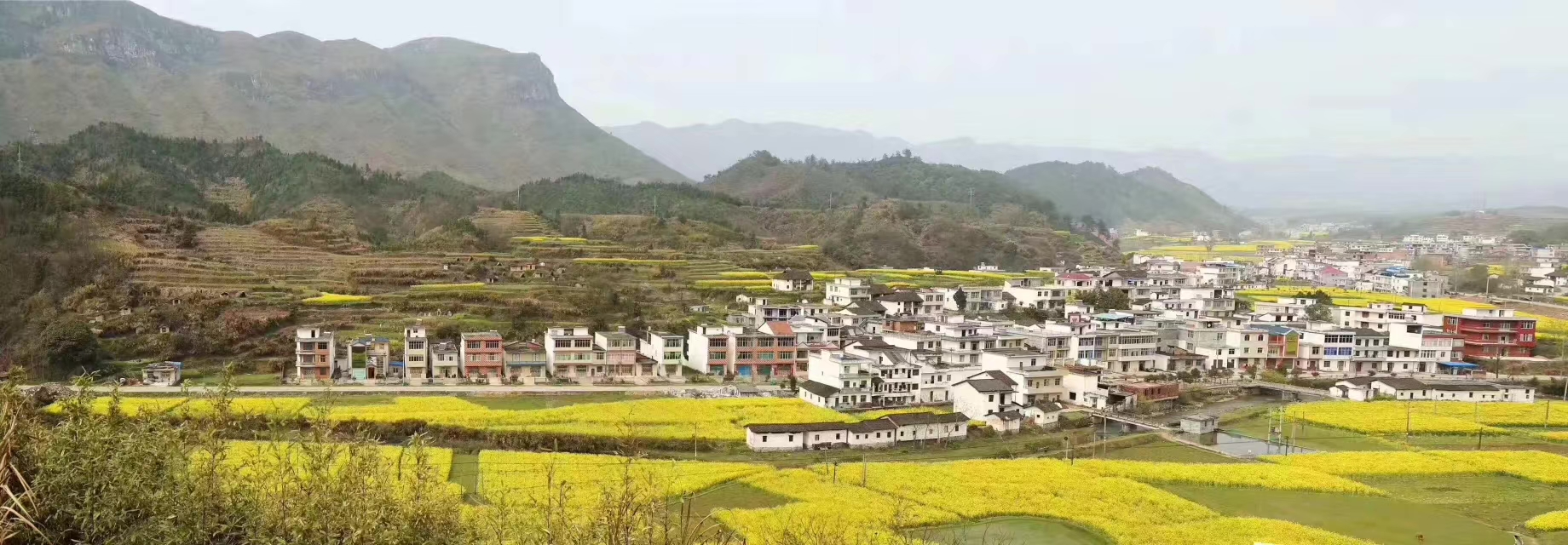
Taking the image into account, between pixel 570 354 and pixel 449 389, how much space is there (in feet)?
14.4

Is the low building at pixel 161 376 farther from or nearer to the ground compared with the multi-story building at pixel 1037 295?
nearer to the ground

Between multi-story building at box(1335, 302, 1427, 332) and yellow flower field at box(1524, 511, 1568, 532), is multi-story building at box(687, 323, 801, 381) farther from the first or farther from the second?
multi-story building at box(1335, 302, 1427, 332)

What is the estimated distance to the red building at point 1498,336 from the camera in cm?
3866

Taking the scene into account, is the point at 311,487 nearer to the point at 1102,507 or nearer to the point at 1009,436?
the point at 1102,507

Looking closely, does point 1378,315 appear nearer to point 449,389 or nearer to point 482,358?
point 482,358

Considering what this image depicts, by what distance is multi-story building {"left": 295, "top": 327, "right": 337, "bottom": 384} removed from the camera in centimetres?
3055

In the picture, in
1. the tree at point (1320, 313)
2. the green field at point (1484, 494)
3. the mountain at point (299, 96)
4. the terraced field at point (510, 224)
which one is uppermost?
the mountain at point (299, 96)

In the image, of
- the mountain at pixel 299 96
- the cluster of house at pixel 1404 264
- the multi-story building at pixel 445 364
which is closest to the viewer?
the multi-story building at pixel 445 364

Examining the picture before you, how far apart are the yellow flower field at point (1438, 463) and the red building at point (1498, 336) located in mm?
17710

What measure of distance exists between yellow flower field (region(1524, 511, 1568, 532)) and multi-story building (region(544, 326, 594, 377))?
82.3 ft

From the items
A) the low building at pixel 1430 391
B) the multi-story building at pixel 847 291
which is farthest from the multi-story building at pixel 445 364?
the low building at pixel 1430 391

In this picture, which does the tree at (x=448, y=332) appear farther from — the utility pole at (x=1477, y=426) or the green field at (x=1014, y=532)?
the utility pole at (x=1477, y=426)

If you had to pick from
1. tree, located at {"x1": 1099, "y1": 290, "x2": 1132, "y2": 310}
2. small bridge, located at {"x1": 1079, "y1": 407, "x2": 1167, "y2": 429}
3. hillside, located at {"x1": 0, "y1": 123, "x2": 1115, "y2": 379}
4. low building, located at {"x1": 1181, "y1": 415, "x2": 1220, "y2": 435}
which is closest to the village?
small bridge, located at {"x1": 1079, "y1": 407, "x2": 1167, "y2": 429}

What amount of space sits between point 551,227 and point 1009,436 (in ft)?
150
